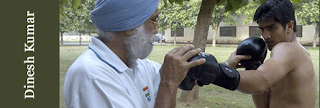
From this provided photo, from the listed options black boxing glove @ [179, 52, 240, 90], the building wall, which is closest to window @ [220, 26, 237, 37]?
the building wall

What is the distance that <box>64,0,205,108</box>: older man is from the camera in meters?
1.25

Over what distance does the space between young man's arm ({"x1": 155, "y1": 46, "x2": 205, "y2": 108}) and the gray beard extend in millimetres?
162

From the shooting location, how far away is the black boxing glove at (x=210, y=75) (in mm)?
1515

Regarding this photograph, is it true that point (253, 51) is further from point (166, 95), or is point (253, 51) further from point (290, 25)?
point (166, 95)

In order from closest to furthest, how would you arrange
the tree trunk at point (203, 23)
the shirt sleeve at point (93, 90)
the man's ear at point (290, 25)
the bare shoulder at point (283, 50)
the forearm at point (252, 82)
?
the shirt sleeve at point (93, 90)
the forearm at point (252, 82)
the bare shoulder at point (283, 50)
the man's ear at point (290, 25)
the tree trunk at point (203, 23)

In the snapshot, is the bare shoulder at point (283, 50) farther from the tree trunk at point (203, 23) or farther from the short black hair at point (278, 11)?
the tree trunk at point (203, 23)

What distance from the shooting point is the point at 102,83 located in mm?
1251

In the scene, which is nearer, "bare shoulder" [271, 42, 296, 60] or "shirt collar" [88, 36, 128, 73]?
"shirt collar" [88, 36, 128, 73]

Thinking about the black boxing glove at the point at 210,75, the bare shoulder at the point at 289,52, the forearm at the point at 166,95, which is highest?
the bare shoulder at the point at 289,52

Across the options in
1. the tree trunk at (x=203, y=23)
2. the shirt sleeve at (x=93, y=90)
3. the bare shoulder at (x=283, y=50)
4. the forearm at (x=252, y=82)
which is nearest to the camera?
the shirt sleeve at (x=93, y=90)

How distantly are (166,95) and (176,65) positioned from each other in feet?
0.43

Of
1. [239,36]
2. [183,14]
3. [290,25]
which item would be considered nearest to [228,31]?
[239,36]

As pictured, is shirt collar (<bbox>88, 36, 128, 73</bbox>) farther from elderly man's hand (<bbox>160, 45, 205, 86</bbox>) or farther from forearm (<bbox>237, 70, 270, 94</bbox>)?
forearm (<bbox>237, 70, 270, 94</bbox>)

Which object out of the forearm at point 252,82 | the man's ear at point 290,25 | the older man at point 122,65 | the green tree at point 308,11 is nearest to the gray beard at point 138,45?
the older man at point 122,65
